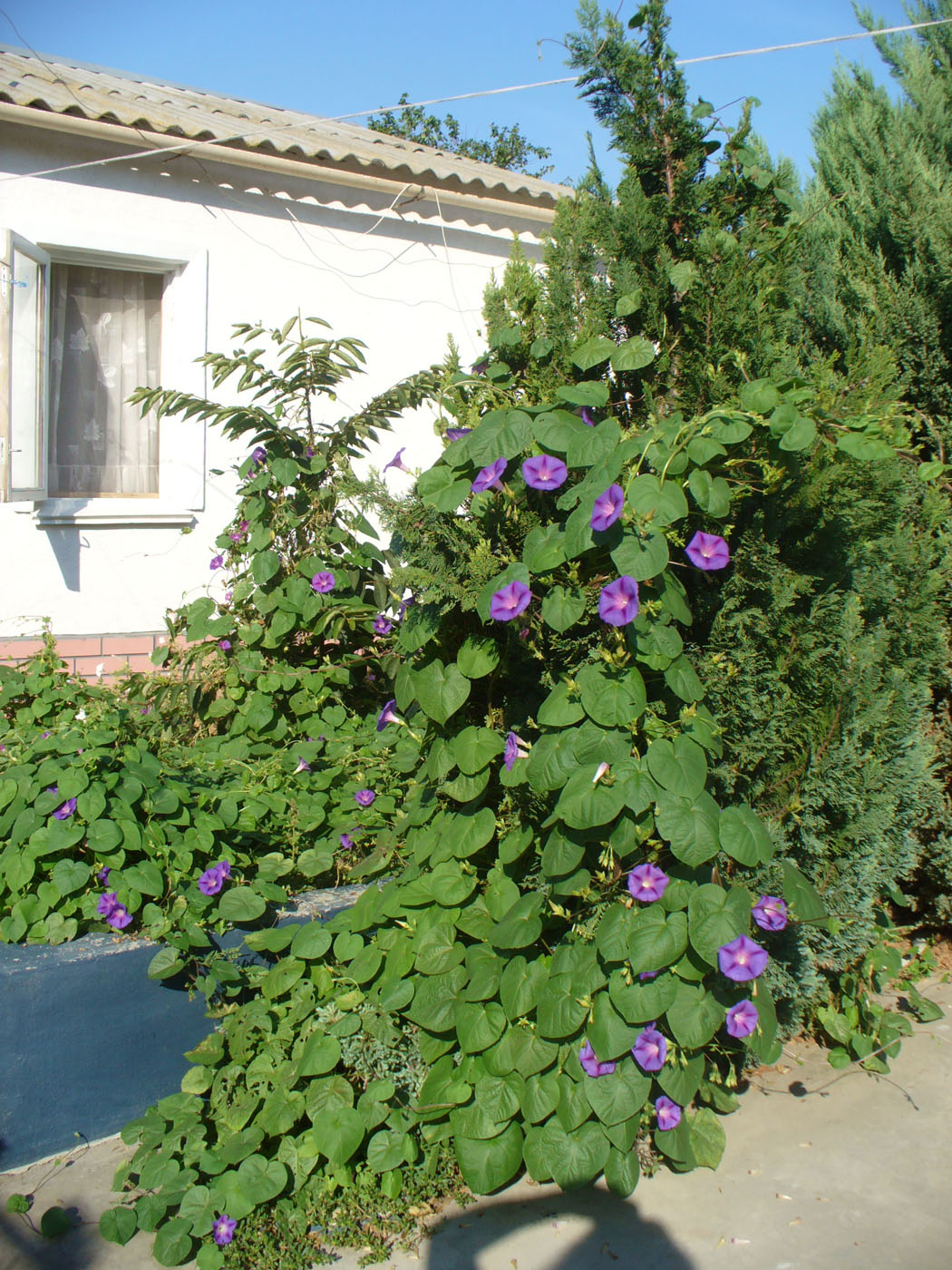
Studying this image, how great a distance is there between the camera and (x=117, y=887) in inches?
96.3

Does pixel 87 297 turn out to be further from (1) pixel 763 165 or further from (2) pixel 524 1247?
(2) pixel 524 1247

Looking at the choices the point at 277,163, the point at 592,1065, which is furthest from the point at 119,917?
the point at 277,163

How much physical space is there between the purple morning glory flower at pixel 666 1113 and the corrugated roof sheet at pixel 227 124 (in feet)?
14.7

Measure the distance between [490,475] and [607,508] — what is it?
32 centimetres

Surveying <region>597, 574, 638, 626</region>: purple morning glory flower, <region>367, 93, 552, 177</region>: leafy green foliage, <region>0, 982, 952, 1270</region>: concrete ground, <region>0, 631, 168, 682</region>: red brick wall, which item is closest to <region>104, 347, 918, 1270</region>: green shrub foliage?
<region>597, 574, 638, 626</region>: purple morning glory flower

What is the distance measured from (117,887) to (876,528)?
2.29 m

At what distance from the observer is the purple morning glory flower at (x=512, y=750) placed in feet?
7.20

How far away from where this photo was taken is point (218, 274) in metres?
4.82

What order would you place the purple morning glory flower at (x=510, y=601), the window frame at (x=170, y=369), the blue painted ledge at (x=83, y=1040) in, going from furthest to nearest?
the window frame at (x=170, y=369), the blue painted ledge at (x=83, y=1040), the purple morning glory flower at (x=510, y=601)

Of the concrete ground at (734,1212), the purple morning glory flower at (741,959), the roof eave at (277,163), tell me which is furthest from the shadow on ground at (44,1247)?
the roof eave at (277,163)

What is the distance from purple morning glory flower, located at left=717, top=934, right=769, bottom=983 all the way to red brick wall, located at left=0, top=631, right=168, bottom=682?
11.0 ft

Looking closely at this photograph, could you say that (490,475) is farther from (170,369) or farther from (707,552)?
(170,369)

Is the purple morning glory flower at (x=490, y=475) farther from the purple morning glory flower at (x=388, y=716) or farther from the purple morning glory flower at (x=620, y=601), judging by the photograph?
the purple morning glory flower at (x=388, y=716)

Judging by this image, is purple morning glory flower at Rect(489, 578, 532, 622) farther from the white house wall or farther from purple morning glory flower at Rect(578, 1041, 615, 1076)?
the white house wall
